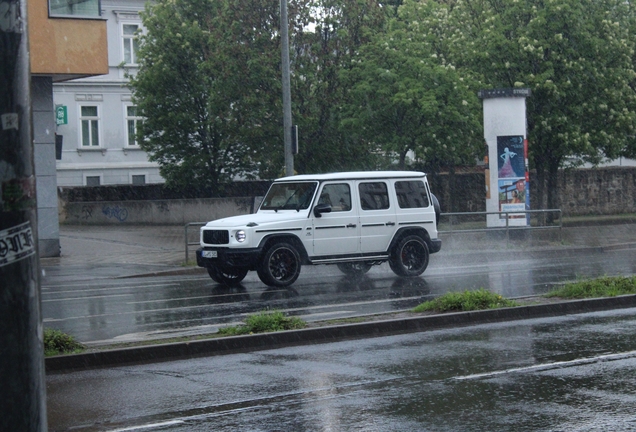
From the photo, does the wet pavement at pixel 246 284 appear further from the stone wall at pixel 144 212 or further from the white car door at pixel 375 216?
the stone wall at pixel 144 212

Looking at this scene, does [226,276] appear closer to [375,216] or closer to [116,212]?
[375,216]

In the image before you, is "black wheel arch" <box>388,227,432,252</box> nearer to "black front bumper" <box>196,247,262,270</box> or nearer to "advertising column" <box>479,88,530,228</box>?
"black front bumper" <box>196,247,262,270</box>

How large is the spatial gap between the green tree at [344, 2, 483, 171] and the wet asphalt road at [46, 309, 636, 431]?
20.7m

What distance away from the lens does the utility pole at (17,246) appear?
12.2ft

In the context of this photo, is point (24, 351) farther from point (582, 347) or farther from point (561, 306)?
point (561, 306)

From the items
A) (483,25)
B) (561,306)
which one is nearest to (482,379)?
(561,306)

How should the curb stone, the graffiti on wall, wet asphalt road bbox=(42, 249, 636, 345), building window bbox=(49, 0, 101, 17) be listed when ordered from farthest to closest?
the graffiti on wall → building window bbox=(49, 0, 101, 17) → wet asphalt road bbox=(42, 249, 636, 345) → the curb stone

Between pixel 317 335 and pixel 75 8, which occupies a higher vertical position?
pixel 75 8

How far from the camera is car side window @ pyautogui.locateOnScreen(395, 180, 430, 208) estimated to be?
18.3 m

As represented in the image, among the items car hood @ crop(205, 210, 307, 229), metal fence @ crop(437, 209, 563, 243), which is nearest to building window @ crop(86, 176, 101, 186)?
metal fence @ crop(437, 209, 563, 243)

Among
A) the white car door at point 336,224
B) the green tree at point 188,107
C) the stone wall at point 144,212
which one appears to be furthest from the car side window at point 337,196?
the stone wall at point 144,212

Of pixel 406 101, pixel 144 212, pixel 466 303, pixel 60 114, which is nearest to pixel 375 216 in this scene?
pixel 466 303

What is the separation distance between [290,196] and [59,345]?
332 inches

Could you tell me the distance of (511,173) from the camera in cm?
2798
